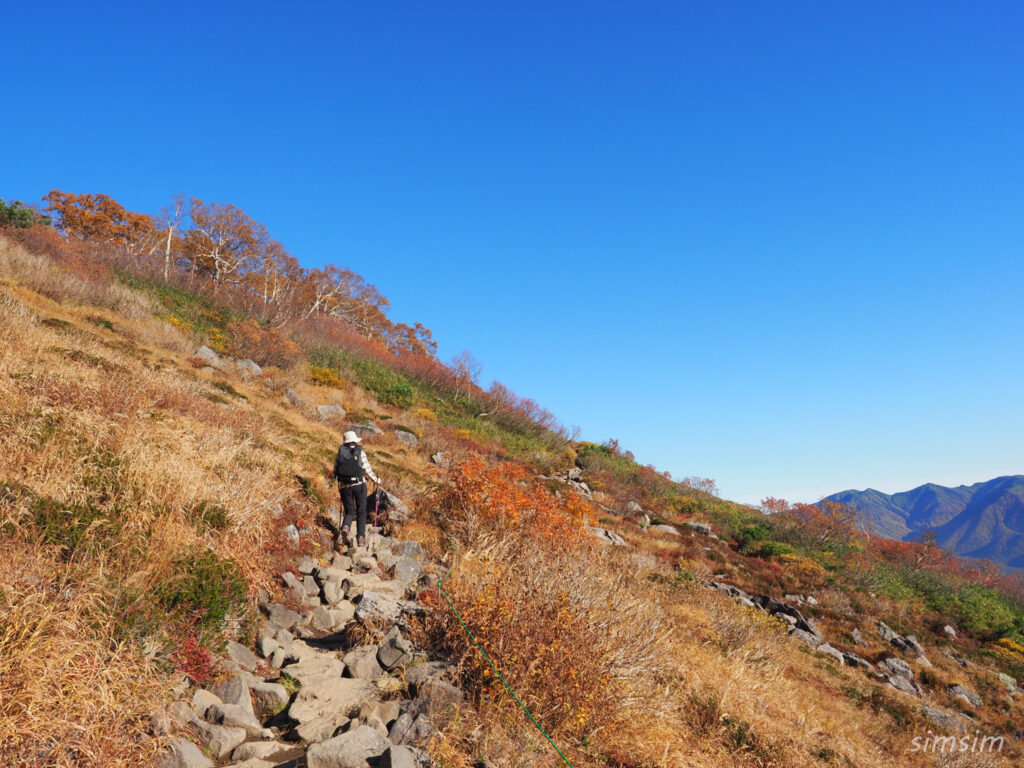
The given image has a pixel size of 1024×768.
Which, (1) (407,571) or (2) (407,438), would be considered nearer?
(1) (407,571)

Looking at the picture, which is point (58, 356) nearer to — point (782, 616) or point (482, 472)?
point (482, 472)

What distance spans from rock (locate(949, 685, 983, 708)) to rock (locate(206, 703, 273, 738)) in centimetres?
1713

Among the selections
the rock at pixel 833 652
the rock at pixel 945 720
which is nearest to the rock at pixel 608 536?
the rock at pixel 833 652

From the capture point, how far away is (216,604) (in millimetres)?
5230

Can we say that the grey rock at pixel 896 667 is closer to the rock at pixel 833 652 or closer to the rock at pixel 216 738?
the rock at pixel 833 652

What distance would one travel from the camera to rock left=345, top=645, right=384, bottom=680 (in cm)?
504

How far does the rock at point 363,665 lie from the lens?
16.5ft

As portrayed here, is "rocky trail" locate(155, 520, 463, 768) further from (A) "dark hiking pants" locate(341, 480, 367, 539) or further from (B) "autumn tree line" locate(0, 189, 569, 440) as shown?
(B) "autumn tree line" locate(0, 189, 569, 440)

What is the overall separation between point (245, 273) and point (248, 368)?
→ 22.8 metres

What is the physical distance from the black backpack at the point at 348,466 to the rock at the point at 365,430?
9043 millimetres

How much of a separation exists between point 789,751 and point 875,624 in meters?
14.9

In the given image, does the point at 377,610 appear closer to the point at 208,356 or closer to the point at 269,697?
the point at 269,697

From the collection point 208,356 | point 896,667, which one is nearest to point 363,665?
point 896,667

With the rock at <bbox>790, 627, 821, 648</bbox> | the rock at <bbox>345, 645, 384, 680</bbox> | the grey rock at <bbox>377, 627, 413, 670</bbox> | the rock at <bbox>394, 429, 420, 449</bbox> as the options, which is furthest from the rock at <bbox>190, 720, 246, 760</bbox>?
the rock at <bbox>394, 429, 420, 449</bbox>
